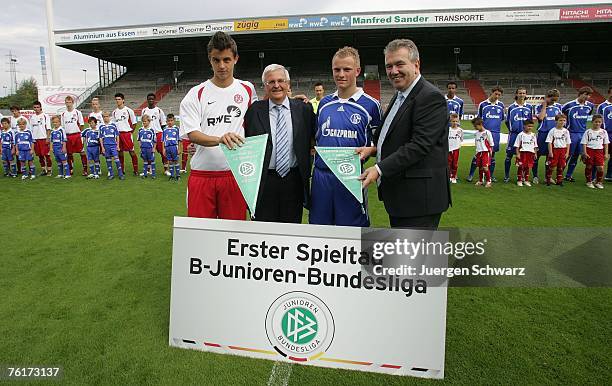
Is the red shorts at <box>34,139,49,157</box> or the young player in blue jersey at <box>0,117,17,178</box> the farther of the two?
the red shorts at <box>34,139,49,157</box>

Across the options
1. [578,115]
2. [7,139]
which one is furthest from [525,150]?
[7,139]

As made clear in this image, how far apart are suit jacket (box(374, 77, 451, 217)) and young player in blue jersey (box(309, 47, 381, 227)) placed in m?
0.38

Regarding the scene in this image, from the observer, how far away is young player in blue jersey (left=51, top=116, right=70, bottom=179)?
9.71 metres

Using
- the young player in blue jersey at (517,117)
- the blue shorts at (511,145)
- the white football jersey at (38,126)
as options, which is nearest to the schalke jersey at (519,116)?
the young player in blue jersey at (517,117)

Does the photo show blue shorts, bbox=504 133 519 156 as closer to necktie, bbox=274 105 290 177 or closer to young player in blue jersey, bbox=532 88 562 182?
young player in blue jersey, bbox=532 88 562 182

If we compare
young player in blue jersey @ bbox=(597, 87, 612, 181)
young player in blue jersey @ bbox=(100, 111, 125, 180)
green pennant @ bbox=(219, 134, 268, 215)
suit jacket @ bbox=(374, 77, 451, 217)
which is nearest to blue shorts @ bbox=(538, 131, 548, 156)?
young player in blue jersey @ bbox=(597, 87, 612, 181)

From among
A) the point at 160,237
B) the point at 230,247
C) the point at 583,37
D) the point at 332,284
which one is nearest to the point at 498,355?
the point at 332,284

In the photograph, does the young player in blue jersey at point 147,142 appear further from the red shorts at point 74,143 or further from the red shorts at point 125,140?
the red shorts at point 74,143

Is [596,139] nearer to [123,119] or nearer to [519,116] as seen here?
[519,116]

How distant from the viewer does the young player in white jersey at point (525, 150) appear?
811 centimetres

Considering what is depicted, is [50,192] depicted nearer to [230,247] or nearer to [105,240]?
[105,240]

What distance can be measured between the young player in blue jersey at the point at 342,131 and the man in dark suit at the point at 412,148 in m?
0.29

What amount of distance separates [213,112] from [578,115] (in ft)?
28.7

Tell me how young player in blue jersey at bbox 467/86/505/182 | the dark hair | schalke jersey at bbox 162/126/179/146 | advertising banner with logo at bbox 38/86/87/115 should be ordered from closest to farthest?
the dark hair → young player in blue jersey at bbox 467/86/505/182 → schalke jersey at bbox 162/126/179/146 → advertising banner with logo at bbox 38/86/87/115
